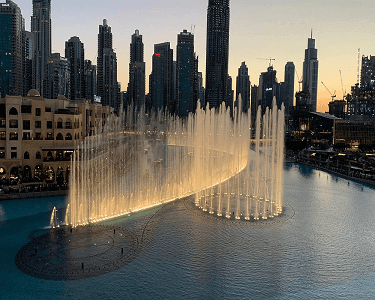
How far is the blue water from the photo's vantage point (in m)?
18.5

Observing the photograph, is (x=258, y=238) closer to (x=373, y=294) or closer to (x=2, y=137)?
(x=373, y=294)

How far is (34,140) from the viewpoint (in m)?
46.0

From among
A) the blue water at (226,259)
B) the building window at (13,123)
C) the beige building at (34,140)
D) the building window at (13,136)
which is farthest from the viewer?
the building window at (13,123)

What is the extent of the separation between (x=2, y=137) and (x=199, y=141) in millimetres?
24713

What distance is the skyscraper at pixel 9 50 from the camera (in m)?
165

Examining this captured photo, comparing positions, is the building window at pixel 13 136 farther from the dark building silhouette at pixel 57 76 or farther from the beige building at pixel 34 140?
the dark building silhouette at pixel 57 76

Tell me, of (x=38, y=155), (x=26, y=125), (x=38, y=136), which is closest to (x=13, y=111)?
(x=26, y=125)

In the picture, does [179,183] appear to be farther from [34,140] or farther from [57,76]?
[57,76]

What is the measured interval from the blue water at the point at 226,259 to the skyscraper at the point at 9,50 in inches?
5965

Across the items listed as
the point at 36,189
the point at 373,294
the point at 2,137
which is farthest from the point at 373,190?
the point at 2,137

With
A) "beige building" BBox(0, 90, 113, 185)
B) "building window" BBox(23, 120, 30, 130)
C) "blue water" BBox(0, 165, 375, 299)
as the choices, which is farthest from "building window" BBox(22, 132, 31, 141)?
"blue water" BBox(0, 165, 375, 299)

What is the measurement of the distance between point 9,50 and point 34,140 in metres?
143

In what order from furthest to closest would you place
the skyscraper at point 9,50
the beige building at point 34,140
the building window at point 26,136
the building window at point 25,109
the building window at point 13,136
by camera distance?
the skyscraper at point 9,50, the building window at point 25,109, the building window at point 26,136, the building window at point 13,136, the beige building at point 34,140

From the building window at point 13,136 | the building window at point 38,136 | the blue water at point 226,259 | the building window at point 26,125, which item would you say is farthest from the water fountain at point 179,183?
the building window at point 13,136
